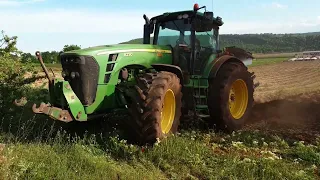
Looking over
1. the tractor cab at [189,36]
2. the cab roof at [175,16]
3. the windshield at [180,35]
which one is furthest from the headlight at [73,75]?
the cab roof at [175,16]

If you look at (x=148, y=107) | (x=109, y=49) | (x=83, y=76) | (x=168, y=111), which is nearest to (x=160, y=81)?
(x=148, y=107)

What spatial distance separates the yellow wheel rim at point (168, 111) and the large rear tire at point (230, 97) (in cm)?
127

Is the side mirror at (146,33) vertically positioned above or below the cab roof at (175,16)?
below

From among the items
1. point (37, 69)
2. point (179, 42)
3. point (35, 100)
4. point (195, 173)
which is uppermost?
point (179, 42)

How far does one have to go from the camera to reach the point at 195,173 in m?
5.10

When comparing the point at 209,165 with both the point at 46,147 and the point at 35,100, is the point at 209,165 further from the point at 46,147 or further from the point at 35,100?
the point at 35,100

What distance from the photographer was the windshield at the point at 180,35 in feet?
25.6

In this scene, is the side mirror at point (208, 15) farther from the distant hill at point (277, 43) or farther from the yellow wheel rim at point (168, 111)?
the distant hill at point (277, 43)

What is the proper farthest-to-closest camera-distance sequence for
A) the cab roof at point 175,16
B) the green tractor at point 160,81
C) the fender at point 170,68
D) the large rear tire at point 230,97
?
the cab roof at point 175,16, the large rear tire at point 230,97, the fender at point 170,68, the green tractor at point 160,81

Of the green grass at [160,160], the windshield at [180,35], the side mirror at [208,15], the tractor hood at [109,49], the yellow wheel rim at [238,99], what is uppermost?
the side mirror at [208,15]

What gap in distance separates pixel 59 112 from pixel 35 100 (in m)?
2.95

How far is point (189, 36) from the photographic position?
306 inches

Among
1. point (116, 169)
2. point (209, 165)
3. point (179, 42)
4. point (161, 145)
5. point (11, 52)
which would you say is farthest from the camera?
point (11, 52)

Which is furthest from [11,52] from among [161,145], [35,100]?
[161,145]
